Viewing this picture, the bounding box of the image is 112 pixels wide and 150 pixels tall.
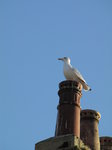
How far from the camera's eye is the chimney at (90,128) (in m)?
23.0

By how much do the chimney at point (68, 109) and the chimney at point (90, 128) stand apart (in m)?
2.79

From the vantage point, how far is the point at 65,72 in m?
22.7

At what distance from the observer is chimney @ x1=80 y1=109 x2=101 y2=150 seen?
2297cm

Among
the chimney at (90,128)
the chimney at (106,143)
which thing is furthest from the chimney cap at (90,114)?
the chimney at (106,143)

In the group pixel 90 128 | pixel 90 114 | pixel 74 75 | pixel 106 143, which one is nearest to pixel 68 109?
pixel 74 75

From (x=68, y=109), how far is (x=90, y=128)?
3.53m

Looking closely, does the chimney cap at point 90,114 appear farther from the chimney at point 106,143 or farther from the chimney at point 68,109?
the chimney at point 68,109

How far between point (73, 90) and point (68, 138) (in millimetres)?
3183

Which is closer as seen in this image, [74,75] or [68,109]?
[68,109]

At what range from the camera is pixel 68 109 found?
2061 cm

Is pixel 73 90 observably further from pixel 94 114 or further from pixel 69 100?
pixel 94 114

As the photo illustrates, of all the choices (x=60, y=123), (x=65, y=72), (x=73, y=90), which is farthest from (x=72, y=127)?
(x=65, y=72)

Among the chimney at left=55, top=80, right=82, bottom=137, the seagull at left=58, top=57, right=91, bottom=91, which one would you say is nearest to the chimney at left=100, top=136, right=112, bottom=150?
the seagull at left=58, top=57, right=91, bottom=91

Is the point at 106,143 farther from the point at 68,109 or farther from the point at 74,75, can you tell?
the point at 68,109
